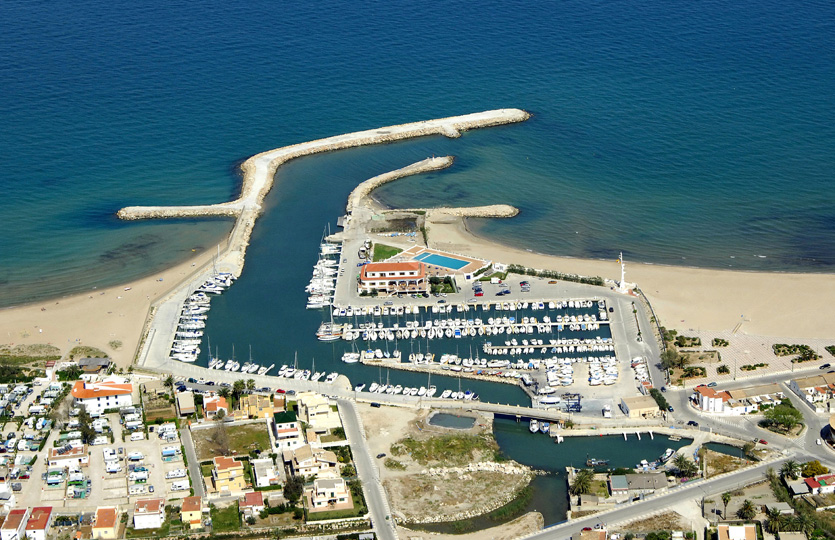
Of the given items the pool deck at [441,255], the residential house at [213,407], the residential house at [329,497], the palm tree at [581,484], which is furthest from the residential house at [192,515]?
the pool deck at [441,255]

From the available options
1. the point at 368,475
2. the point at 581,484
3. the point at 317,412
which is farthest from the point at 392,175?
the point at 581,484

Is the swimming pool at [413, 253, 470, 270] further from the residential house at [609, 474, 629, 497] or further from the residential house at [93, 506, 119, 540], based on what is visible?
the residential house at [93, 506, 119, 540]

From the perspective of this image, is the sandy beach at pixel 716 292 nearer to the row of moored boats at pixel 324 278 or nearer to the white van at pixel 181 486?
the row of moored boats at pixel 324 278

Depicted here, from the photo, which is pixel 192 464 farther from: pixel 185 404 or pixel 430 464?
pixel 430 464

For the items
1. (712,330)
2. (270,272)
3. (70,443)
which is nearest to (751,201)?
(712,330)

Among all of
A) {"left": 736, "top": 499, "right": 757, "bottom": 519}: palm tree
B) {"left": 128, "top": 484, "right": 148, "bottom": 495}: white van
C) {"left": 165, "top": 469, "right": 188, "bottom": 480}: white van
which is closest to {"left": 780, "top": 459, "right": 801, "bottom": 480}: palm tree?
Answer: {"left": 736, "top": 499, "right": 757, "bottom": 519}: palm tree

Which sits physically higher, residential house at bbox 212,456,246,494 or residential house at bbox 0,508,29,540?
residential house at bbox 212,456,246,494
